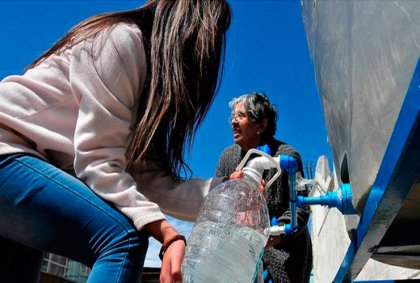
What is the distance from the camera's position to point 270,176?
1901 millimetres

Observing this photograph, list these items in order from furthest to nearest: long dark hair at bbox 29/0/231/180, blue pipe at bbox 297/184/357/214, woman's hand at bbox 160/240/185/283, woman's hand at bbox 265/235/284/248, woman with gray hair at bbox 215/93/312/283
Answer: woman with gray hair at bbox 215/93/312/283 → woman's hand at bbox 265/235/284/248 → blue pipe at bbox 297/184/357/214 → long dark hair at bbox 29/0/231/180 → woman's hand at bbox 160/240/185/283

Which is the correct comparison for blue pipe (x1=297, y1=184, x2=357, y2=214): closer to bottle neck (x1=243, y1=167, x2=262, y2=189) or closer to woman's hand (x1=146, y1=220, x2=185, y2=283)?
bottle neck (x1=243, y1=167, x2=262, y2=189)

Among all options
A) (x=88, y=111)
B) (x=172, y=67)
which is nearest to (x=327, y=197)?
(x=172, y=67)

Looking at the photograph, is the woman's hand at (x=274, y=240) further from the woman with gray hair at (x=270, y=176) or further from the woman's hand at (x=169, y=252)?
the woman's hand at (x=169, y=252)

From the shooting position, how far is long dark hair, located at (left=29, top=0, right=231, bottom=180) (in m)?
1.05

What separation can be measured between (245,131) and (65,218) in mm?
1476

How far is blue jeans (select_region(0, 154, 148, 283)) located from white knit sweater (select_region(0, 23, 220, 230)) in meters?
0.03

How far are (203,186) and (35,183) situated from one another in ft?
1.47

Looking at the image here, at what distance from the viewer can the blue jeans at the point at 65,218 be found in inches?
33.6

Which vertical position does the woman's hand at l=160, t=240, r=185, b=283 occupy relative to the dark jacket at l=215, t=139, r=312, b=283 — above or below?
below

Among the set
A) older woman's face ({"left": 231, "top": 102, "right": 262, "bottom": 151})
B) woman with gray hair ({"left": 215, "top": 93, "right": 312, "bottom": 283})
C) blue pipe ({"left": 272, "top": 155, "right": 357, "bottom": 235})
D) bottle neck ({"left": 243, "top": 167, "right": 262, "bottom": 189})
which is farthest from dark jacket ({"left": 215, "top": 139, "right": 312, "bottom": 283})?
bottle neck ({"left": 243, "top": 167, "right": 262, "bottom": 189})

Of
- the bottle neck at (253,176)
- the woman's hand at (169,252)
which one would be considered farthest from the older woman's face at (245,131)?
the woman's hand at (169,252)

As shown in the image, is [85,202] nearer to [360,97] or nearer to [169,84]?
[169,84]

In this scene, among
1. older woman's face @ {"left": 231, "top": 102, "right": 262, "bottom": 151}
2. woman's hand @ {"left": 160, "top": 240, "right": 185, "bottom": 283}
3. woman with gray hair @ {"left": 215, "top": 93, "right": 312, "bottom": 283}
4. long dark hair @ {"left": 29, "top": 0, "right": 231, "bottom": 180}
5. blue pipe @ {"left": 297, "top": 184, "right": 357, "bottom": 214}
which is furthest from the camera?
older woman's face @ {"left": 231, "top": 102, "right": 262, "bottom": 151}
